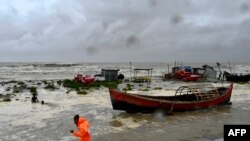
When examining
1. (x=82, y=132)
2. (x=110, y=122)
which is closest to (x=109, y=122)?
(x=110, y=122)

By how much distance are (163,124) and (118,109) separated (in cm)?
334

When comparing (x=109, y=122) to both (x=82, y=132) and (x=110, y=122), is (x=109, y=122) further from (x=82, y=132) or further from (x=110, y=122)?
(x=82, y=132)

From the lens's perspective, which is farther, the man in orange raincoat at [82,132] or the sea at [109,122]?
the sea at [109,122]

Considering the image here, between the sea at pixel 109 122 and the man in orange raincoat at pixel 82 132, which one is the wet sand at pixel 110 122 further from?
the man in orange raincoat at pixel 82 132

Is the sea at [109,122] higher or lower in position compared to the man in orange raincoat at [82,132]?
lower

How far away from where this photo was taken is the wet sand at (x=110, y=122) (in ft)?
47.7

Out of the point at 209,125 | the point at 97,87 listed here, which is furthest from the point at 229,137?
the point at 97,87

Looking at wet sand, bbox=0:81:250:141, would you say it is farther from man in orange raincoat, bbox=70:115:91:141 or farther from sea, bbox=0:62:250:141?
man in orange raincoat, bbox=70:115:91:141

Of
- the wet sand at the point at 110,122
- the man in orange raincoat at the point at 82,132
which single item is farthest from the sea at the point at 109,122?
the man in orange raincoat at the point at 82,132

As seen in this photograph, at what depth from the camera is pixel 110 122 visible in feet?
57.0

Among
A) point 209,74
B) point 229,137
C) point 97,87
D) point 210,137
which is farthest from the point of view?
point 209,74

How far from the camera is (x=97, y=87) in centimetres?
3434

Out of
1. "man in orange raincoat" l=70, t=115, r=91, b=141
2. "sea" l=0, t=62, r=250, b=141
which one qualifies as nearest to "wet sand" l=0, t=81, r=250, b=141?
"sea" l=0, t=62, r=250, b=141

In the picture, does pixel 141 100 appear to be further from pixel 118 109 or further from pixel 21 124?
pixel 21 124
